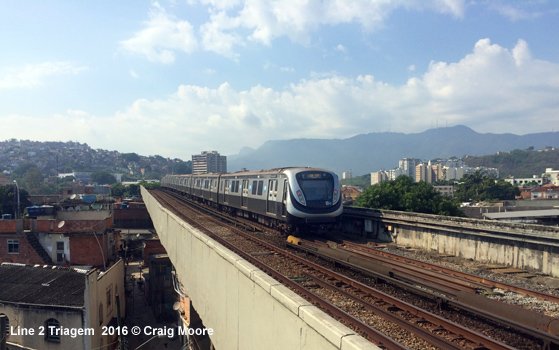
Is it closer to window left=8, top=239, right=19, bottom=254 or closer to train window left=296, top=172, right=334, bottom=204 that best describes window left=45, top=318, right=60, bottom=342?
train window left=296, top=172, right=334, bottom=204

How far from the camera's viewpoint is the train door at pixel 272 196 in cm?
1489

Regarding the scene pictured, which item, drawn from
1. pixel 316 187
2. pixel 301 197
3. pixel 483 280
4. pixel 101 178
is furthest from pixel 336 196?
pixel 101 178

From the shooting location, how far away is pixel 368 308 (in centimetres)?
630

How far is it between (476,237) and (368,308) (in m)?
5.64

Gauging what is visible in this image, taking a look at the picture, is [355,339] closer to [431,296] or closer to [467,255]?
[431,296]

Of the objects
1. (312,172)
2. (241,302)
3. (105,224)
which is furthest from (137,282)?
(241,302)

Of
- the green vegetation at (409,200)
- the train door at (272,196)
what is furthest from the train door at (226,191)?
the green vegetation at (409,200)

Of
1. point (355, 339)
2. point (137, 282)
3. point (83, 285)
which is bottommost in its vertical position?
point (137, 282)

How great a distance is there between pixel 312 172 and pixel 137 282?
24664 millimetres

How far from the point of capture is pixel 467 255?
34.5 feet

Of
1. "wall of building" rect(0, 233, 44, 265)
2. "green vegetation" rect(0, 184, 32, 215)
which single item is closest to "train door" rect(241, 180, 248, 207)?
"wall of building" rect(0, 233, 44, 265)

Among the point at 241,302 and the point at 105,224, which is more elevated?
the point at 241,302

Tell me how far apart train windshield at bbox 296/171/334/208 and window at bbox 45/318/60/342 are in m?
12.8

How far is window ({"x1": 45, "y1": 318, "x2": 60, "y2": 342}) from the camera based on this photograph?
16531 millimetres
